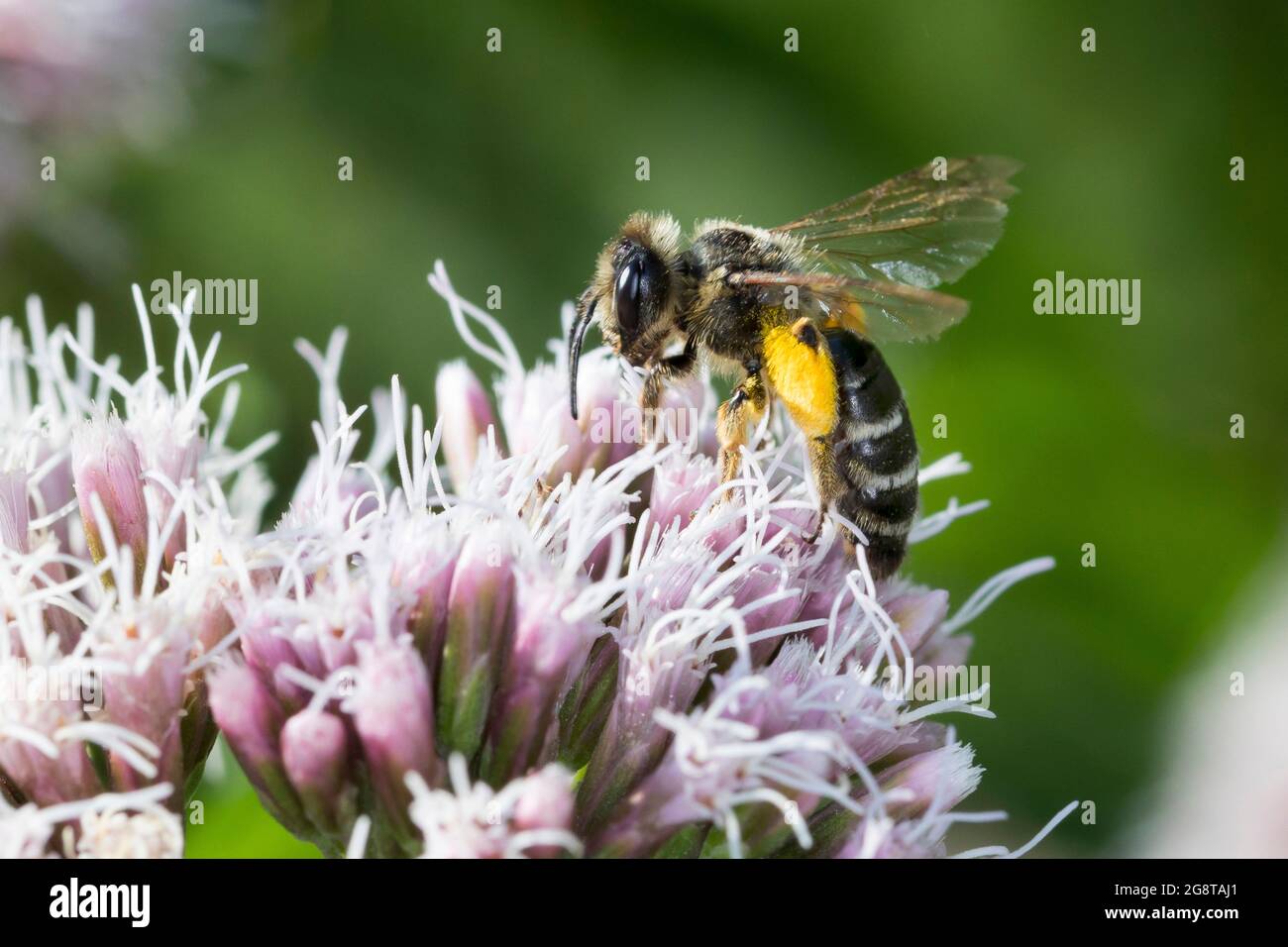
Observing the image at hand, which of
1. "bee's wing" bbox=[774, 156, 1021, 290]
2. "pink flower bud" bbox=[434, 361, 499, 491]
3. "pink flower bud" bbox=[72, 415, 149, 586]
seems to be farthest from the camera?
"bee's wing" bbox=[774, 156, 1021, 290]

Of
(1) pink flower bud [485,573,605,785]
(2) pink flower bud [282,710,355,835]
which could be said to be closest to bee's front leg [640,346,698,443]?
(1) pink flower bud [485,573,605,785]

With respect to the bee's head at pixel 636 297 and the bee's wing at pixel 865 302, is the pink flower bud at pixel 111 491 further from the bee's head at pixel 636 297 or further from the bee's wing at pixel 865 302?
the bee's wing at pixel 865 302

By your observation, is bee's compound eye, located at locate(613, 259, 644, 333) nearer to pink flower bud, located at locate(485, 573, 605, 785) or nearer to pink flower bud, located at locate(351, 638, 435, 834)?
pink flower bud, located at locate(485, 573, 605, 785)

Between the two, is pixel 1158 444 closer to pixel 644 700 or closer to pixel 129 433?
pixel 644 700

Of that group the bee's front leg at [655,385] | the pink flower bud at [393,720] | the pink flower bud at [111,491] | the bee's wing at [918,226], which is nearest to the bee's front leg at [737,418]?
the bee's front leg at [655,385]

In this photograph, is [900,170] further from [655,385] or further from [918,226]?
[655,385]

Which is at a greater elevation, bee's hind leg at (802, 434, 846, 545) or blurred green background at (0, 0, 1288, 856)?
blurred green background at (0, 0, 1288, 856)
